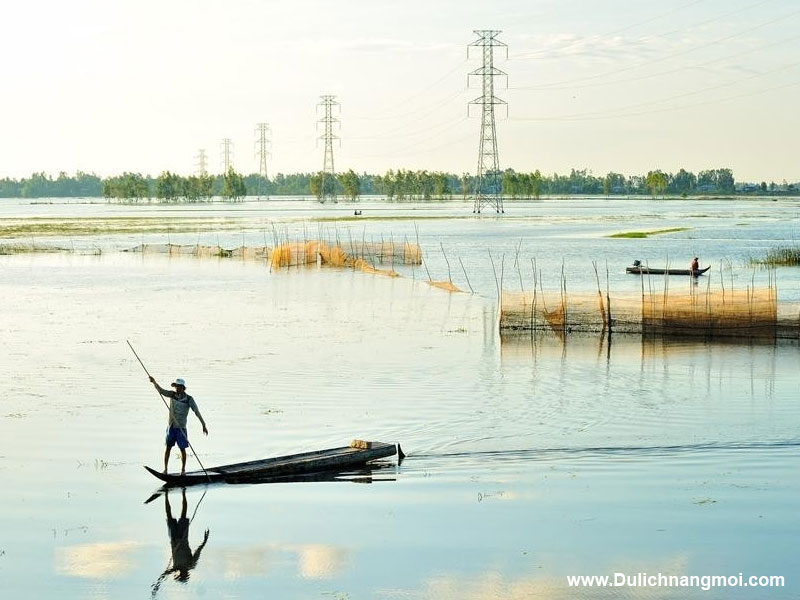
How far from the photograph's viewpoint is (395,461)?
55.7 ft

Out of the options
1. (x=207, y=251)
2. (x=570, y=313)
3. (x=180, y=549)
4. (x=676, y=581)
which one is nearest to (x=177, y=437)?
(x=180, y=549)

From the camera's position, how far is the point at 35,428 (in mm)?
19594

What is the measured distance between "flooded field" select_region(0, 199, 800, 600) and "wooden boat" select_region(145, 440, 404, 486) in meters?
0.21

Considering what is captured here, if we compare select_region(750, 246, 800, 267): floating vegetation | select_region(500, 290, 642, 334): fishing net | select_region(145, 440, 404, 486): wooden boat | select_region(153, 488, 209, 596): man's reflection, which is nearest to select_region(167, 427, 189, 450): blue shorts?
select_region(145, 440, 404, 486): wooden boat

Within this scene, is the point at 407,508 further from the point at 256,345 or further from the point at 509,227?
the point at 509,227

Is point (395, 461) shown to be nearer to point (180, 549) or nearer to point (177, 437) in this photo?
point (177, 437)

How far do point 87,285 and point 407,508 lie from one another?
34.8 m

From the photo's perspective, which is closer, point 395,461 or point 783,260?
point 395,461

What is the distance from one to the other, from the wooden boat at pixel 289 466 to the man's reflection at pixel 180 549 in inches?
20.6

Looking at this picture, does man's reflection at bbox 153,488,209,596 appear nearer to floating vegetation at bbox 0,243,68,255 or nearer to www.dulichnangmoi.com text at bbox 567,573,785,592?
www.dulichnangmoi.com text at bbox 567,573,785,592

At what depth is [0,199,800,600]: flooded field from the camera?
12422mm

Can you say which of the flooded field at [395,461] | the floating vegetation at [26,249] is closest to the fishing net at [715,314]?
the flooded field at [395,461]

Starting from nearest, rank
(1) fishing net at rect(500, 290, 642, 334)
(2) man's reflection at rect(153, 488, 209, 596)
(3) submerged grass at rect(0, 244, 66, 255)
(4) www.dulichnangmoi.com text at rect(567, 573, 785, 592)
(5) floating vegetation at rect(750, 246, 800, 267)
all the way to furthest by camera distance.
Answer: (4) www.dulichnangmoi.com text at rect(567, 573, 785, 592)
(2) man's reflection at rect(153, 488, 209, 596)
(1) fishing net at rect(500, 290, 642, 334)
(5) floating vegetation at rect(750, 246, 800, 267)
(3) submerged grass at rect(0, 244, 66, 255)

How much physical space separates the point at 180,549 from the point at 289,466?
9.18 feet
